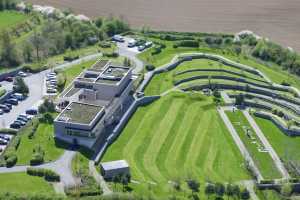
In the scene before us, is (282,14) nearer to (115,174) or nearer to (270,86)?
(270,86)

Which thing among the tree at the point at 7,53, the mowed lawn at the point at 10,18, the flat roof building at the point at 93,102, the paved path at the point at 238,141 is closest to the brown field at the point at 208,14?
the mowed lawn at the point at 10,18

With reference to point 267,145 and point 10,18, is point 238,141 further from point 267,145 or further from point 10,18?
point 10,18

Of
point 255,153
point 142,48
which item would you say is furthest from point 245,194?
point 142,48

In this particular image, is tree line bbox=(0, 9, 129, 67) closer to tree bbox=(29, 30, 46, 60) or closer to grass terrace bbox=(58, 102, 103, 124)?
tree bbox=(29, 30, 46, 60)

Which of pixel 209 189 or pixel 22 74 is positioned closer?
pixel 209 189

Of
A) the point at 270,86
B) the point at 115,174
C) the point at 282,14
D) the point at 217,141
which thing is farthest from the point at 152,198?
the point at 282,14

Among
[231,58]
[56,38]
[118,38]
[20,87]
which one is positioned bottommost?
[20,87]

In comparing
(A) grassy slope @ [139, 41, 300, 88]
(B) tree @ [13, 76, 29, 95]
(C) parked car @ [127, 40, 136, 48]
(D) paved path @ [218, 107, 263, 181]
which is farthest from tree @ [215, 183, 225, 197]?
(C) parked car @ [127, 40, 136, 48]
